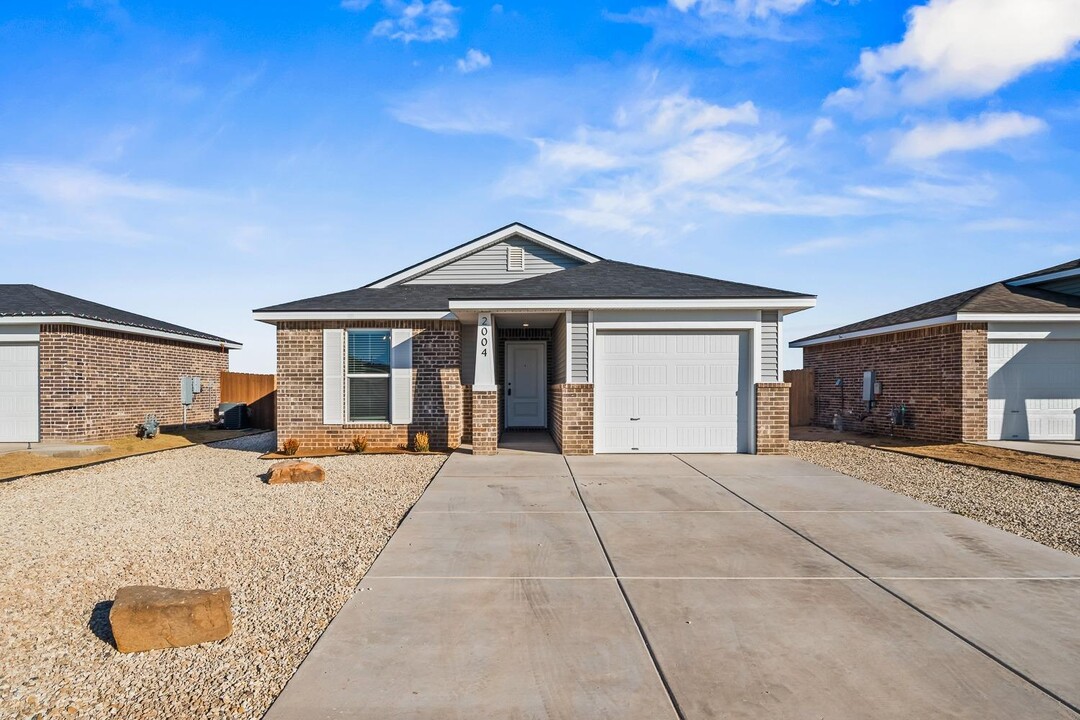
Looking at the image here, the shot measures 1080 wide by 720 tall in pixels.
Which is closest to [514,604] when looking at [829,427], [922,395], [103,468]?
[103,468]

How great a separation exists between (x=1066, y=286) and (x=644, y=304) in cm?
1198

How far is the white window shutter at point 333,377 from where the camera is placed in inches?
474

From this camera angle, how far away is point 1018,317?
40.3 ft

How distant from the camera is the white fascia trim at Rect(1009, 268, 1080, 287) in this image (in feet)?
45.6

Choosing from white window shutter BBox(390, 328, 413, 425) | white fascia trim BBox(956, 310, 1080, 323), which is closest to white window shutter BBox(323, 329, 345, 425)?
white window shutter BBox(390, 328, 413, 425)

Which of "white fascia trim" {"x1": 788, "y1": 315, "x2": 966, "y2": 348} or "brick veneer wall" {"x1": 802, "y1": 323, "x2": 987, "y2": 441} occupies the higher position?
"white fascia trim" {"x1": 788, "y1": 315, "x2": 966, "y2": 348}

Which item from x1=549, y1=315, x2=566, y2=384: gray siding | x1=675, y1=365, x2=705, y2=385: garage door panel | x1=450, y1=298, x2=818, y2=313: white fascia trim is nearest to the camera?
x1=450, y1=298, x2=818, y2=313: white fascia trim

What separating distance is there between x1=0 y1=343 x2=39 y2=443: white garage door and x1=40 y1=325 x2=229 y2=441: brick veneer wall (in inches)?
10.8

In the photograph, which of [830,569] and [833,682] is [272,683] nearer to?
[833,682]

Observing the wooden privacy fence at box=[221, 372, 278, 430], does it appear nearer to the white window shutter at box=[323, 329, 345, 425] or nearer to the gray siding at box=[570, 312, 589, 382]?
the white window shutter at box=[323, 329, 345, 425]

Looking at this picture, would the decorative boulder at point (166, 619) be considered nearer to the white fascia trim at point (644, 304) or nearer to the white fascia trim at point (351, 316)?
the white fascia trim at point (644, 304)

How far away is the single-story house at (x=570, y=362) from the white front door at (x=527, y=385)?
4.41ft

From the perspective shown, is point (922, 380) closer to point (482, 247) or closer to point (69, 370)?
point (482, 247)

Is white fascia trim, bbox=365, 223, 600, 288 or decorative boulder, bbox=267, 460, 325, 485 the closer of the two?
decorative boulder, bbox=267, 460, 325, 485
